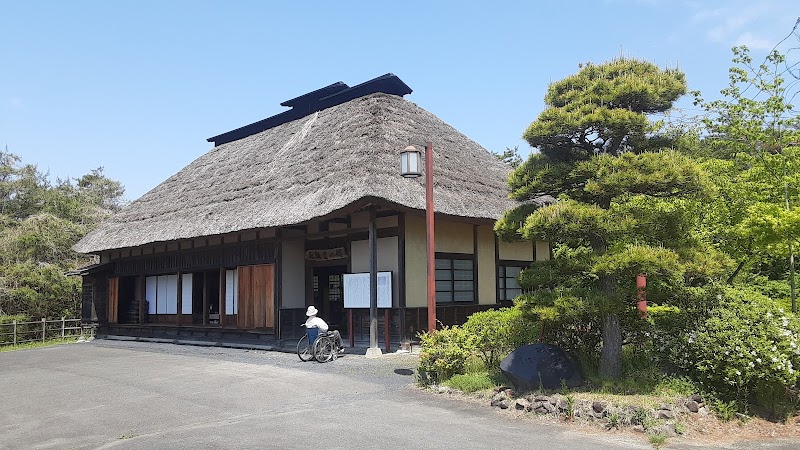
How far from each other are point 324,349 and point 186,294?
298 inches

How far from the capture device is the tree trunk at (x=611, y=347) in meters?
7.82

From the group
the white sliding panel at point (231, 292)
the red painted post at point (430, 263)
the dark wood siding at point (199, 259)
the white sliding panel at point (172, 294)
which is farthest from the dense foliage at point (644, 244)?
the white sliding panel at point (172, 294)

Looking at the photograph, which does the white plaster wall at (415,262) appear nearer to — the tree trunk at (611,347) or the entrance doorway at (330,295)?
the entrance doorway at (330,295)

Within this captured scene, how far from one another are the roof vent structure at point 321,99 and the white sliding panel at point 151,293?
609cm

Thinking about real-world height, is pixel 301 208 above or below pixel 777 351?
above

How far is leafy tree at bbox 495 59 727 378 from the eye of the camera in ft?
24.2

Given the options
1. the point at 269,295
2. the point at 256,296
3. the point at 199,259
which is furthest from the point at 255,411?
the point at 199,259

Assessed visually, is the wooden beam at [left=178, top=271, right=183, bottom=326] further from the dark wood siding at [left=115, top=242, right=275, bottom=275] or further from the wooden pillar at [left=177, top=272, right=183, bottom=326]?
the dark wood siding at [left=115, top=242, right=275, bottom=275]

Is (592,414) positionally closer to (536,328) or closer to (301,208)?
(536,328)

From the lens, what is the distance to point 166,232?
54.7 feet

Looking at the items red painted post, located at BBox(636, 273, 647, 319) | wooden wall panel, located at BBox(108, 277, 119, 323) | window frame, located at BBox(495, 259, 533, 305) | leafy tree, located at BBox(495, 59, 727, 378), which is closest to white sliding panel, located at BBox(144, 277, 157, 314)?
wooden wall panel, located at BBox(108, 277, 119, 323)

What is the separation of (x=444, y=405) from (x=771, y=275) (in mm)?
7657

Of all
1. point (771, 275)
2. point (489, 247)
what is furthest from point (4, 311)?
point (771, 275)

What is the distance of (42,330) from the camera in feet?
68.5
